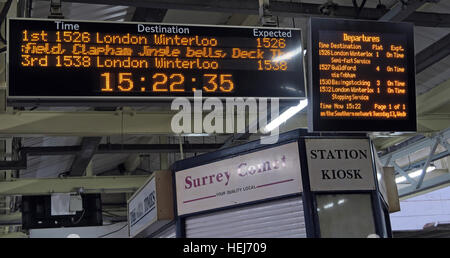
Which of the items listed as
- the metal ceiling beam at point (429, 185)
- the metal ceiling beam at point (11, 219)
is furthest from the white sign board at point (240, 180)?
the metal ceiling beam at point (11, 219)

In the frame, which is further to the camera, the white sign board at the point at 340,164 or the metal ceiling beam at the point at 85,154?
the metal ceiling beam at the point at 85,154

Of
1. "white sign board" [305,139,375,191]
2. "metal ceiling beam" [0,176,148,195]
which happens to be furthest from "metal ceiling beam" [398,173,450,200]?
"white sign board" [305,139,375,191]

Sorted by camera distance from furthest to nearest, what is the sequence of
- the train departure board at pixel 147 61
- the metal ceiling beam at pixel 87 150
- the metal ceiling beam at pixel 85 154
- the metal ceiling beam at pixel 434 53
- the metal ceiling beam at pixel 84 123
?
the metal ceiling beam at pixel 85 154
the metal ceiling beam at pixel 87 150
the metal ceiling beam at pixel 434 53
the metal ceiling beam at pixel 84 123
the train departure board at pixel 147 61

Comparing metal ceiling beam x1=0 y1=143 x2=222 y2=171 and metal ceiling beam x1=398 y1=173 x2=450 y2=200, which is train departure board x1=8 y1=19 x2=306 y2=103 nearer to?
metal ceiling beam x1=0 y1=143 x2=222 y2=171

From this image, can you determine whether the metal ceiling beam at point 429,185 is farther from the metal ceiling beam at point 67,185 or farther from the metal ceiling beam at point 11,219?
the metal ceiling beam at point 11,219

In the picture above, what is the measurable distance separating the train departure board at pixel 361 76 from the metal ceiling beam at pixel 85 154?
9.20 metres

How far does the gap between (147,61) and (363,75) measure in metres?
2.21

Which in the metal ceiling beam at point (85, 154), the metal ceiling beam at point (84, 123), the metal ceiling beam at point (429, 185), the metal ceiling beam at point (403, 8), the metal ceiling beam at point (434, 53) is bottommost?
the metal ceiling beam at point (429, 185)

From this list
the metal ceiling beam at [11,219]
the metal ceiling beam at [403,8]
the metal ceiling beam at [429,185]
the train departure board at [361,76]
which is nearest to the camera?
the train departure board at [361,76]

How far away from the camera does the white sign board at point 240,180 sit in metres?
7.35

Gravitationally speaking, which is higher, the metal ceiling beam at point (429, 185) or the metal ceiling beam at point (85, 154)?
the metal ceiling beam at point (85, 154)
